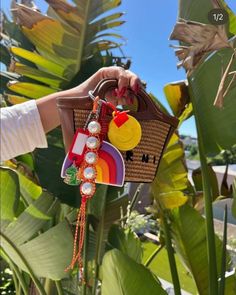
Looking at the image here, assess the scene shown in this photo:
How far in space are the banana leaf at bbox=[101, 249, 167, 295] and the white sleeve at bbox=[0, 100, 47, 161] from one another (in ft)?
1.11

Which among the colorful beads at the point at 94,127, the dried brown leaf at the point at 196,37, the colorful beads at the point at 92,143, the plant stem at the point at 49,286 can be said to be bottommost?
the plant stem at the point at 49,286

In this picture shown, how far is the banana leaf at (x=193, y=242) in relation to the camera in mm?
932

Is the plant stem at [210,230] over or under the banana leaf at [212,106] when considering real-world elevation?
under

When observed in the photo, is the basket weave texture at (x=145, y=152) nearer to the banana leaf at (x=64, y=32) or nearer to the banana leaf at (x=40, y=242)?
the banana leaf at (x=40, y=242)

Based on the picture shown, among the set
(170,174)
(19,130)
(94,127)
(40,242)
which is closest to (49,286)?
(40,242)

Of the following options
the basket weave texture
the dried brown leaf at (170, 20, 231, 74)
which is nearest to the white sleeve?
the basket weave texture

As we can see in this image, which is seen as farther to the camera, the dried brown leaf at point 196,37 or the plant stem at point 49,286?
the plant stem at point 49,286

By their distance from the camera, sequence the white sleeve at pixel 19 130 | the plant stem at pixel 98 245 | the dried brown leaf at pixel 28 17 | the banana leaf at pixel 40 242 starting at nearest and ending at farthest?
the white sleeve at pixel 19 130, the banana leaf at pixel 40 242, the dried brown leaf at pixel 28 17, the plant stem at pixel 98 245

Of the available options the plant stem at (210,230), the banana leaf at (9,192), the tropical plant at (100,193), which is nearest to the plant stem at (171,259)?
the tropical plant at (100,193)

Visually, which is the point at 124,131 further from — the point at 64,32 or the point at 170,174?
the point at 64,32

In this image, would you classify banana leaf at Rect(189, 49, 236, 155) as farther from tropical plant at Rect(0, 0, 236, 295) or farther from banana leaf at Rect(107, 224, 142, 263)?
banana leaf at Rect(107, 224, 142, 263)

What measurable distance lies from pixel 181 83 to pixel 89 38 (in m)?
0.41

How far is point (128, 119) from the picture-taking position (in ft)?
1.50

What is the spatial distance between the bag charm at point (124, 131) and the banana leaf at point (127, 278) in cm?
37
